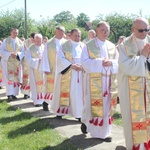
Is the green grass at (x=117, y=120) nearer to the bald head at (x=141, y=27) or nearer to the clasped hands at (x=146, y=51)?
the clasped hands at (x=146, y=51)

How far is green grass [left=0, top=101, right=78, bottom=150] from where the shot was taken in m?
5.61

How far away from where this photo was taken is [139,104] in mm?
4801

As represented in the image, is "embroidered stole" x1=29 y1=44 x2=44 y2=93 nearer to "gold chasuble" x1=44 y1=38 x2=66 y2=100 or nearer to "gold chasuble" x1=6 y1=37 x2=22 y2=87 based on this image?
"gold chasuble" x1=44 y1=38 x2=66 y2=100

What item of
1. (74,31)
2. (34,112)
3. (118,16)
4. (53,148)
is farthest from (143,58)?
(118,16)

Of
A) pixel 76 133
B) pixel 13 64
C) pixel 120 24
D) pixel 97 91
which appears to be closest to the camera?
pixel 97 91

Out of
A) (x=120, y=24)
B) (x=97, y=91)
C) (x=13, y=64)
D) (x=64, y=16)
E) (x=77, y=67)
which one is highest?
(x=64, y=16)

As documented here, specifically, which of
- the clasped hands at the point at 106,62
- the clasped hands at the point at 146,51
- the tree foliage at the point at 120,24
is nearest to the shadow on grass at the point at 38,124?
the clasped hands at the point at 106,62

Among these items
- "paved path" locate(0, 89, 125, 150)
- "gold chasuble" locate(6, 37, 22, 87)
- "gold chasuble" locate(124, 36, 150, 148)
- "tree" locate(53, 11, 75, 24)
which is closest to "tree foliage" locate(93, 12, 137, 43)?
"gold chasuble" locate(6, 37, 22, 87)

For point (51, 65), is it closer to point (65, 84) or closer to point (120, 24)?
point (65, 84)

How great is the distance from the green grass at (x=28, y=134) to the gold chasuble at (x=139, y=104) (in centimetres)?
116

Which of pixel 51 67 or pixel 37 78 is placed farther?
pixel 37 78

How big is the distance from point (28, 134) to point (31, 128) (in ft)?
1.46

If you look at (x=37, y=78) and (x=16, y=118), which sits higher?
(x=37, y=78)

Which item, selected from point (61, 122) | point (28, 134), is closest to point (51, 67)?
point (61, 122)
